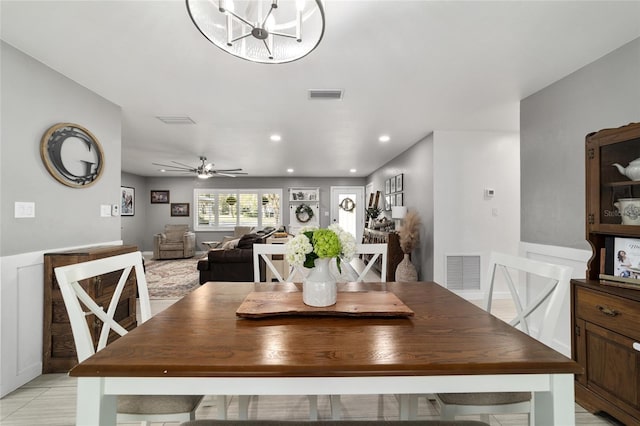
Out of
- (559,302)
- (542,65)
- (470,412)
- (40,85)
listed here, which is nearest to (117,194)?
(40,85)

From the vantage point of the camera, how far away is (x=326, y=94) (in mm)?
2650

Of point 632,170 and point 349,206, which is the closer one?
point 632,170

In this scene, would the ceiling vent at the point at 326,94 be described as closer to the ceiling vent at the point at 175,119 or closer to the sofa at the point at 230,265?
the ceiling vent at the point at 175,119

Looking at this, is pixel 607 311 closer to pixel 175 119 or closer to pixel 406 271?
pixel 406 271

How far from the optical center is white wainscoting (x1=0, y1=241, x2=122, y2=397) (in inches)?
74.1

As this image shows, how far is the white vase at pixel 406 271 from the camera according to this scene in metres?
4.23

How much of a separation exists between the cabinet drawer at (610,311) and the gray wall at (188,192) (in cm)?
735

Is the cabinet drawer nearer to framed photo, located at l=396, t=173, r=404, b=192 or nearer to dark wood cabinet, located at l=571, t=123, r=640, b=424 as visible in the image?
dark wood cabinet, located at l=571, t=123, r=640, b=424

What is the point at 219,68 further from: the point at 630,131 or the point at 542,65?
the point at 630,131

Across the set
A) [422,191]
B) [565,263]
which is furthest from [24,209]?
[422,191]

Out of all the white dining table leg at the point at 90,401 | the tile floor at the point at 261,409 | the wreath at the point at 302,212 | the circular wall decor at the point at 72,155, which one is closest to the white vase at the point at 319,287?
the white dining table leg at the point at 90,401

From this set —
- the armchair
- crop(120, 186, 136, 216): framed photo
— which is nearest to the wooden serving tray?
the armchair

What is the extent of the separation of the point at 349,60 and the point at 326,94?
1.95ft

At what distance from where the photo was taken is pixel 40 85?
2160 millimetres
